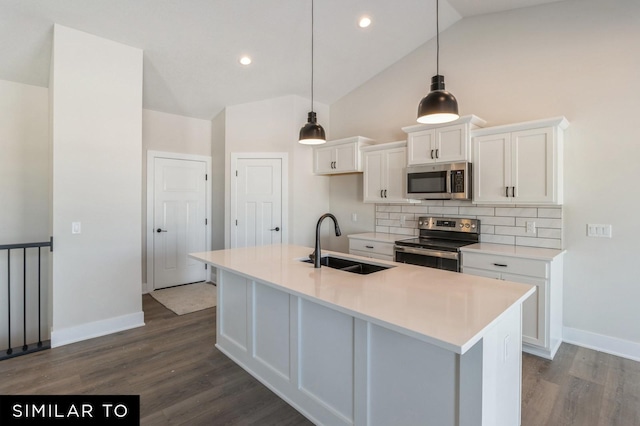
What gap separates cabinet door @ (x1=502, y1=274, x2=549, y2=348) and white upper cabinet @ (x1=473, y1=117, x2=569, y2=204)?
2.39 feet

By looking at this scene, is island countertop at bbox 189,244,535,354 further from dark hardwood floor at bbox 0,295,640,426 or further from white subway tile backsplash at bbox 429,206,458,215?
white subway tile backsplash at bbox 429,206,458,215

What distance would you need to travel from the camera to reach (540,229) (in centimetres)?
314

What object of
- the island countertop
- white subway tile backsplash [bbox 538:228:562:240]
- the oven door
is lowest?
the oven door

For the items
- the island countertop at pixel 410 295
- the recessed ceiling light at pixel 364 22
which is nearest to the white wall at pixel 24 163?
the island countertop at pixel 410 295

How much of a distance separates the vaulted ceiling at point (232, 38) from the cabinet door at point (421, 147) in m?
1.26

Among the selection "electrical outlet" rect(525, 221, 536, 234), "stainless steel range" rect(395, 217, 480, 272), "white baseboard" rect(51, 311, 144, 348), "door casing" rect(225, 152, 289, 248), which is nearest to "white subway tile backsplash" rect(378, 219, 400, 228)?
"stainless steel range" rect(395, 217, 480, 272)

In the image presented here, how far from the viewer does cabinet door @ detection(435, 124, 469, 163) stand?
328 centimetres

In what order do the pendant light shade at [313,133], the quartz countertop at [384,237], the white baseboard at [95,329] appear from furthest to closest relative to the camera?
the quartz countertop at [384,237], the white baseboard at [95,329], the pendant light shade at [313,133]

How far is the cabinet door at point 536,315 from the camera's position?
8.84 feet

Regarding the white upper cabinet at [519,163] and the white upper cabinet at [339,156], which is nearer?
the white upper cabinet at [519,163]

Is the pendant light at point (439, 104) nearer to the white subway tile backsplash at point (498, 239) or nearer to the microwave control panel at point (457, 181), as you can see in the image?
the microwave control panel at point (457, 181)

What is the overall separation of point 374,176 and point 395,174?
0.32 meters

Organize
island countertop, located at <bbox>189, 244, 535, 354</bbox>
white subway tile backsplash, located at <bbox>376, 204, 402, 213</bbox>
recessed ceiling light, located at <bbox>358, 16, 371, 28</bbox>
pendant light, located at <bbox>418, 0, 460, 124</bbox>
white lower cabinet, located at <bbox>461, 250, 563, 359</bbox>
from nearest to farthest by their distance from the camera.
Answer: island countertop, located at <bbox>189, 244, 535, 354</bbox> < pendant light, located at <bbox>418, 0, 460, 124</bbox> < white lower cabinet, located at <bbox>461, 250, 563, 359</bbox> < recessed ceiling light, located at <bbox>358, 16, 371, 28</bbox> < white subway tile backsplash, located at <bbox>376, 204, 402, 213</bbox>

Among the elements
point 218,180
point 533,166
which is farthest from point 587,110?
point 218,180
